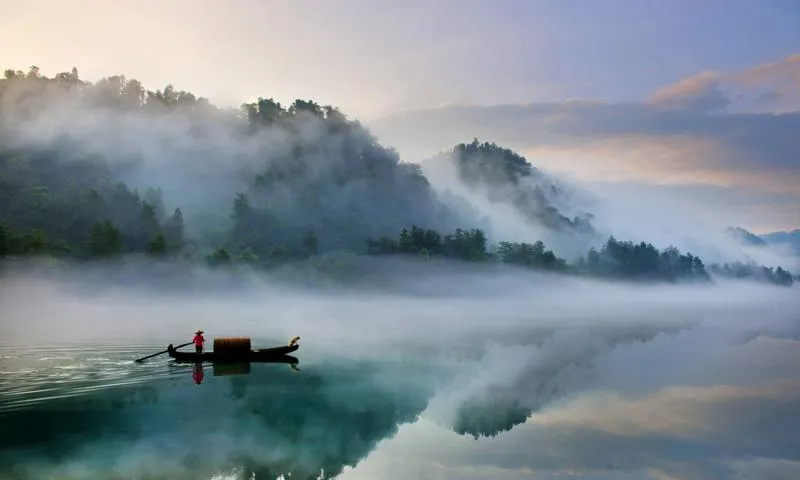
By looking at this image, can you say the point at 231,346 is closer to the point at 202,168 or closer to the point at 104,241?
the point at 104,241

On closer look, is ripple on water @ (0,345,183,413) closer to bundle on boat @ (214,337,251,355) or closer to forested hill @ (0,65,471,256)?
bundle on boat @ (214,337,251,355)

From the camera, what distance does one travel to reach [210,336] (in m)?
51.4

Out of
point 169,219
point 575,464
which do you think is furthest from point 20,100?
point 575,464

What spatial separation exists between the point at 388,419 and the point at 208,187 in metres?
155

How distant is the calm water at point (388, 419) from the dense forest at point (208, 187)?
3428 inches

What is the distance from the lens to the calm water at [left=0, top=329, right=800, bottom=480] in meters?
19.5

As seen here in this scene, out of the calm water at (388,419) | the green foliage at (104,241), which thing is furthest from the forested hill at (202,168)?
the calm water at (388,419)

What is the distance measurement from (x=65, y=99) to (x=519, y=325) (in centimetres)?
15116

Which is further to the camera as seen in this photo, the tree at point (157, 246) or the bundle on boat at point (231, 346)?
the tree at point (157, 246)

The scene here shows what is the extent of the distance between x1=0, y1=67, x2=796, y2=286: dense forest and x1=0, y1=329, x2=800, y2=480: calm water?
3428 inches

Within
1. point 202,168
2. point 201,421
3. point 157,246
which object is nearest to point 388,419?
point 201,421

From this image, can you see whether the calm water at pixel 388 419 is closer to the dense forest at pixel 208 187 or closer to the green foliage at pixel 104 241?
the green foliage at pixel 104 241

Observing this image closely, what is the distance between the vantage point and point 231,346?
36219 millimetres

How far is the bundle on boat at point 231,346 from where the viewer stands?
36.1 m
